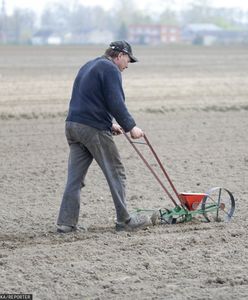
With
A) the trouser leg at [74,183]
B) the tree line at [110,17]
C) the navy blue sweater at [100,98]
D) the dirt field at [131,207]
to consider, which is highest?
the navy blue sweater at [100,98]

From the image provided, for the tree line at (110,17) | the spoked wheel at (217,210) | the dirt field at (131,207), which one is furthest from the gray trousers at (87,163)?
the tree line at (110,17)

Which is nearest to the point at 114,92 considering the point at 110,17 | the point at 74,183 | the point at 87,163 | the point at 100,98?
the point at 100,98

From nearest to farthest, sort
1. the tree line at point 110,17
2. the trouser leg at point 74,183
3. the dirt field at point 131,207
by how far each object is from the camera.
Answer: the dirt field at point 131,207, the trouser leg at point 74,183, the tree line at point 110,17

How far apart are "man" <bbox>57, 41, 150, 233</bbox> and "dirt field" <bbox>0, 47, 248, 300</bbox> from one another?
0.87 feet

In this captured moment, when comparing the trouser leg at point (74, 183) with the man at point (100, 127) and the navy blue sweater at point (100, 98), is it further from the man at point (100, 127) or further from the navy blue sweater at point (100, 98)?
the navy blue sweater at point (100, 98)

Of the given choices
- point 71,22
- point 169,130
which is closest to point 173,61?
point 169,130

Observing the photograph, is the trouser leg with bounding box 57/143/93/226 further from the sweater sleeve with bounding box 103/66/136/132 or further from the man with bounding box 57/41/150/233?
the sweater sleeve with bounding box 103/66/136/132

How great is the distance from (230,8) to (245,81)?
175669 millimetres

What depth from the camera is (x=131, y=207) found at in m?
9.33

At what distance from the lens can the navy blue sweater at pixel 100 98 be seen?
7.83 metres

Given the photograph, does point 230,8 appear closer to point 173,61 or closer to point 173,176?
point 173,61

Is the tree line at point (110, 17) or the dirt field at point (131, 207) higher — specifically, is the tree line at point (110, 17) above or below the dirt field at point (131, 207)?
below

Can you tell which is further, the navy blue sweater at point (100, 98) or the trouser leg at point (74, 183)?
the trouser leg at point (74, 183)

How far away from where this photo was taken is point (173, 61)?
35.5 m
